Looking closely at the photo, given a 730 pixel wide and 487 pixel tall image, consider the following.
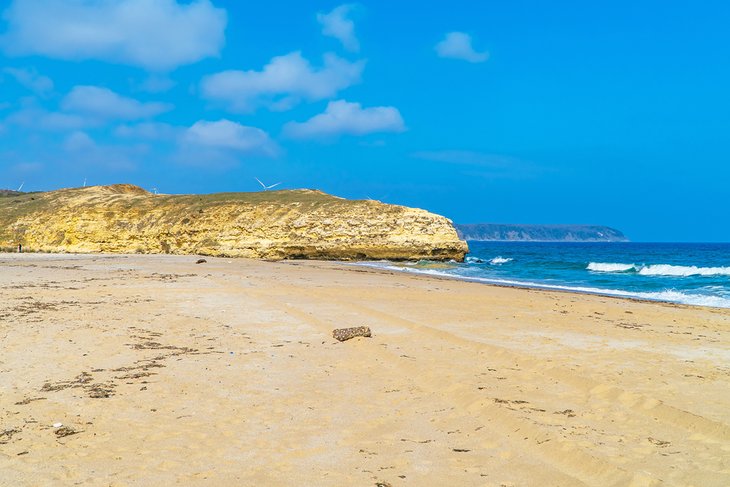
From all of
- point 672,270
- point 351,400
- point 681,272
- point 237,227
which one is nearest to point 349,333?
point 351,400

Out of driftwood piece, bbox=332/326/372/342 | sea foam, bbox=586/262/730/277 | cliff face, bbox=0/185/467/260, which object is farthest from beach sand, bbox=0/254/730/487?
cliff face, bbox=0/185/467/260

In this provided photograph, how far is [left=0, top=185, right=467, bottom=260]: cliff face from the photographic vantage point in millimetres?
45906

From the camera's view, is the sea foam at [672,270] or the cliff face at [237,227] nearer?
the sea foam at [672,270]

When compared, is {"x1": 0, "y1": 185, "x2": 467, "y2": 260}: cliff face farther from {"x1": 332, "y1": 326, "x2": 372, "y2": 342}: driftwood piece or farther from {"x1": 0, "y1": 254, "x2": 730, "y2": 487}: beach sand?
{"x1": 332, "y1": 326, "x2": 372, "y2": 342}: driftwood piece

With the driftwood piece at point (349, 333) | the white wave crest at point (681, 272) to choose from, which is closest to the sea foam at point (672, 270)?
the white wave crest at point (681, 272)

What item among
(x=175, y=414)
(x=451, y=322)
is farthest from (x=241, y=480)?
(x=451, y=322)

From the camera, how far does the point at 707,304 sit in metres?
19.9

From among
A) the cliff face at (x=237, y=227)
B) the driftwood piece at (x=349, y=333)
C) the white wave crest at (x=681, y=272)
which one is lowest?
the driftwood piece at (x=349, y=333)

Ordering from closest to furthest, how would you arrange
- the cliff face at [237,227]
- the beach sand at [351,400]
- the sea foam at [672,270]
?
1. the beach sand at [351,400]
2. the sea foam at [672,270]
3. the cliff face at [237,227]

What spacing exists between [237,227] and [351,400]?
4271cm

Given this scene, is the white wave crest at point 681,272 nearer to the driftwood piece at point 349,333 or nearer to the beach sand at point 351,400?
the beach sand at point 351,400

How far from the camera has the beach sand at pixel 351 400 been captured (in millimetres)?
4453

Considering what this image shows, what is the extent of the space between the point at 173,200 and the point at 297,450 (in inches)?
2077

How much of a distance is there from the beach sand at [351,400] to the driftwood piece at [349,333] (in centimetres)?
31
